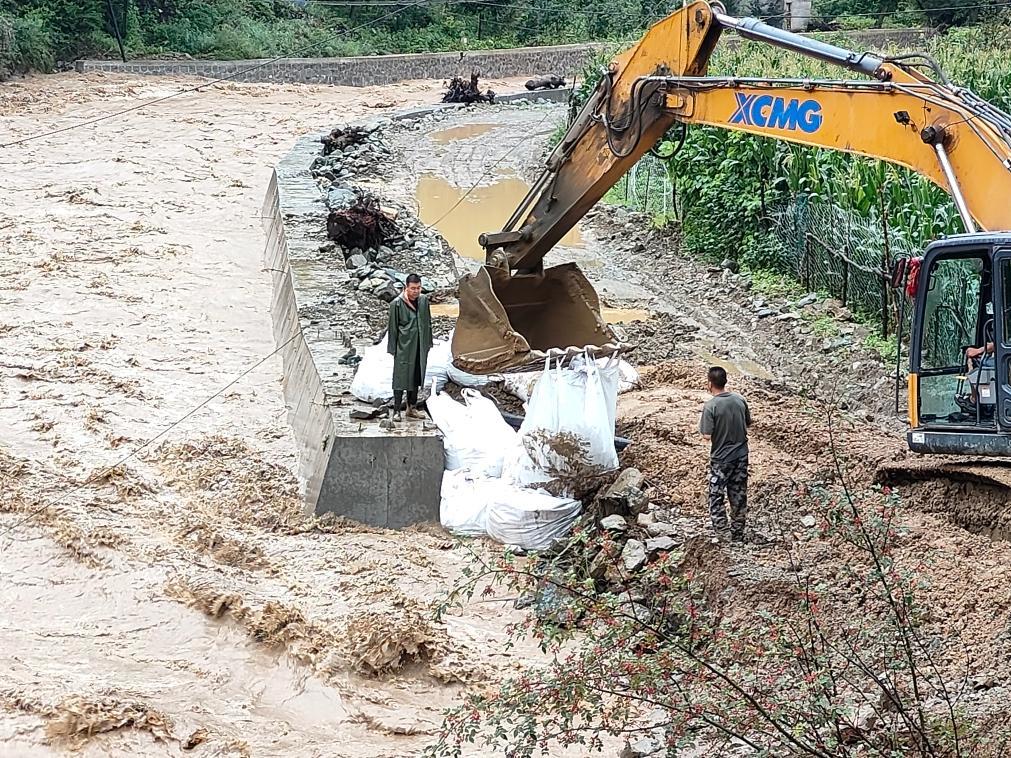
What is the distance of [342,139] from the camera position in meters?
27.3

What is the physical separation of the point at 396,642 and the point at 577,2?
46.1m

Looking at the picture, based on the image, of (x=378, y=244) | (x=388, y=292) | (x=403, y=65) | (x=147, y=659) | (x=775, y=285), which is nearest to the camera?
(x=147, y=659)

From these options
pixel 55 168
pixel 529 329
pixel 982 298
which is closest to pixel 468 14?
pixel 55 168

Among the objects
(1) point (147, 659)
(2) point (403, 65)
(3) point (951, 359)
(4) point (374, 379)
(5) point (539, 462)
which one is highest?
(2) point (403, 65)

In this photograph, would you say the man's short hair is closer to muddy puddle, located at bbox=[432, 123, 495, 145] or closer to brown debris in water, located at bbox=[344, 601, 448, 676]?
brown debris in water, located at bbox=[344, 601, 448, 676]

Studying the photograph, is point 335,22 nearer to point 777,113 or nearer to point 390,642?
point 777,113

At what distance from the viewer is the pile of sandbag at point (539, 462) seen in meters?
9.30

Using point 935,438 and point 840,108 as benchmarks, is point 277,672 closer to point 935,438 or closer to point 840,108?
point 935,438

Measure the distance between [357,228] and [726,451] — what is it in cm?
976

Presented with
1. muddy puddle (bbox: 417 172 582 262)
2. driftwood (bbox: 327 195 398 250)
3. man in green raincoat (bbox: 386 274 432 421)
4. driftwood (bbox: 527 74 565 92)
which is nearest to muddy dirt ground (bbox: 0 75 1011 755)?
man in green raincoat (bbox: 386 274 432 421)

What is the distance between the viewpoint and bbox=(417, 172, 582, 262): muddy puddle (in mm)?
20188

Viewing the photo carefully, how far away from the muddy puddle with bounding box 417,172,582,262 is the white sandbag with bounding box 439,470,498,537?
931 centimetres

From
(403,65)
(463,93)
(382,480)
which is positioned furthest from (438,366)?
(403,65)

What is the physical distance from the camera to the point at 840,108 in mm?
8586
